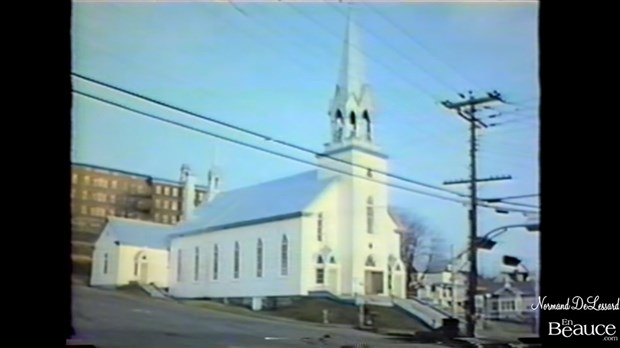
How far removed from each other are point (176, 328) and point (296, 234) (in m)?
0.55

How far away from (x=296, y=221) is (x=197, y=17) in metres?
0.83

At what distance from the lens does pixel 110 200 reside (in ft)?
9.97

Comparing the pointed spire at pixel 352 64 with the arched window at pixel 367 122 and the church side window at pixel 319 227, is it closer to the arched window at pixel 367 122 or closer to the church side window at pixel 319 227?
the arched window at pixel 367 122

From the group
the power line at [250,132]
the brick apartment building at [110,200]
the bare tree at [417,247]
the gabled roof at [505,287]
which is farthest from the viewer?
the gabled roof at [505,287]

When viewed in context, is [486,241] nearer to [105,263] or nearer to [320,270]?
[320,270]

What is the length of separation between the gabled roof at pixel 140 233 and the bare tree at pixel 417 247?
861mm

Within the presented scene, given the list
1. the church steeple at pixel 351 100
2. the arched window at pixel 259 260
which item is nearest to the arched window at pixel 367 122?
the church steeple at pixel 351 100

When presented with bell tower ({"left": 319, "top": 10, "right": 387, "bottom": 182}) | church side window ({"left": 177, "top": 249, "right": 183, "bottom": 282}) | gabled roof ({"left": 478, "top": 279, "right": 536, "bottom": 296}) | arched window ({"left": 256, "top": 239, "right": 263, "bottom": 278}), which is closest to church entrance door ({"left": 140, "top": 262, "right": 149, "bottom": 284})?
church side window ({"left": 177, "top": 249, "right": 183, "bottom": 282})

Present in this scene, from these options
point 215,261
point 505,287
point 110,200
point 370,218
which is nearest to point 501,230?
point 505,287
